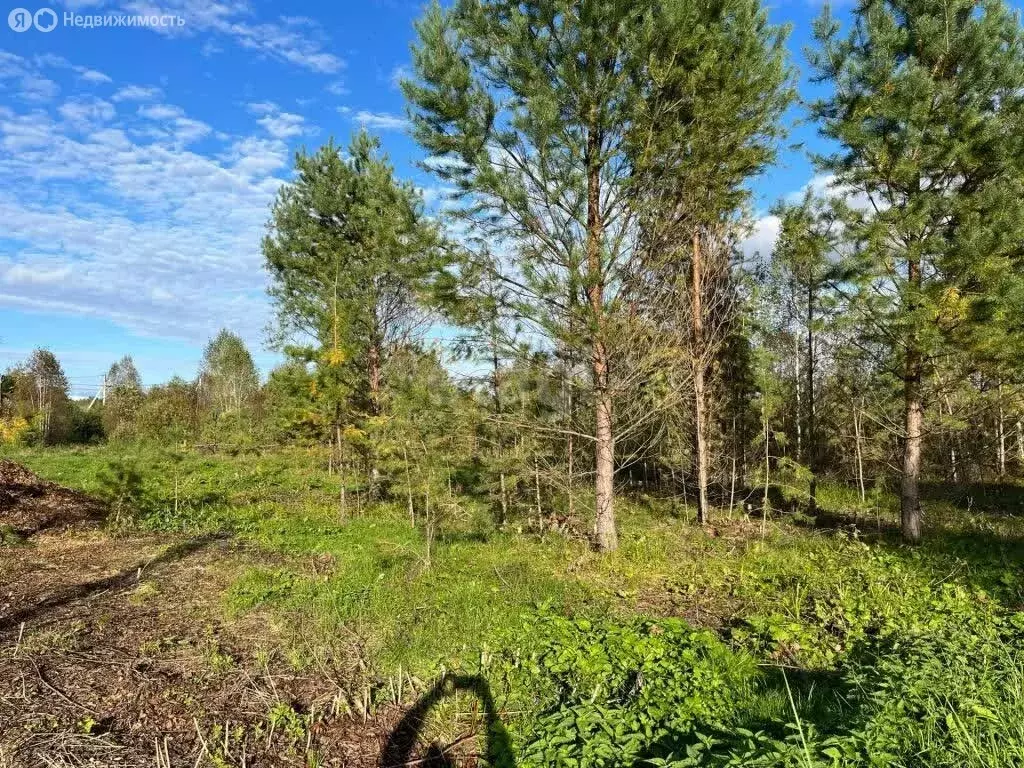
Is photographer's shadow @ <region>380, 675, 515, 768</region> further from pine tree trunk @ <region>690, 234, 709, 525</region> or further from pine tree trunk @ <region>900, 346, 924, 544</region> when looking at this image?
pine tree trunk @ <region>900, 346, 924, 544</region>

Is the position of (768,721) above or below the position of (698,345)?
below

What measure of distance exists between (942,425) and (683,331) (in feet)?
11.8

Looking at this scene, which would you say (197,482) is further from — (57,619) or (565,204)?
(565,204)

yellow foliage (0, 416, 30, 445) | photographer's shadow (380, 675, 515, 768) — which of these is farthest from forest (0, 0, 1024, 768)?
yellow foliage (0, 416, 30, 445)

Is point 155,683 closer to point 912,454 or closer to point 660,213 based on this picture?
point 660,213

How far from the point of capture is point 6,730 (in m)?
3.22

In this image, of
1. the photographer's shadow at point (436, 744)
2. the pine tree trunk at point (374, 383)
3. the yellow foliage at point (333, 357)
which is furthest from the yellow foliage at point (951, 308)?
Result: the pine tree trunk at point (374, 383)

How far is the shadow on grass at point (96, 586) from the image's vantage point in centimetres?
502

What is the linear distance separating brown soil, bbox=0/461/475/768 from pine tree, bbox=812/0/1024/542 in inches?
282

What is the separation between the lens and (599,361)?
7.22m

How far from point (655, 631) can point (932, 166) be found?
676 centimetres

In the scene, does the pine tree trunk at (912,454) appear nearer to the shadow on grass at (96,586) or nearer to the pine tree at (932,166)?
the pine tree at (932,166)

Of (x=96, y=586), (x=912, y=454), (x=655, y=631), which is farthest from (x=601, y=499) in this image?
(x=96, y=586)

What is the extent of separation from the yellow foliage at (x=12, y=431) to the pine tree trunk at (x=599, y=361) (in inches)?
936
